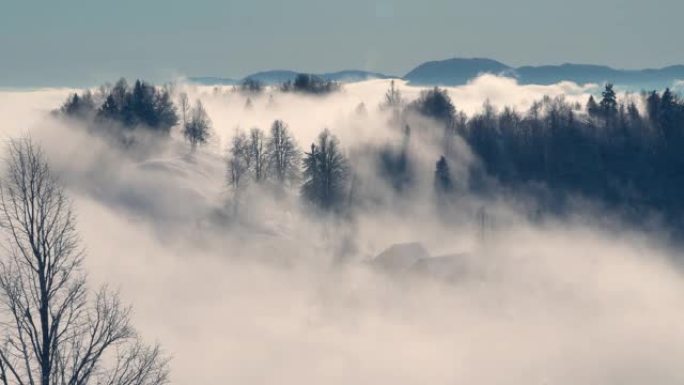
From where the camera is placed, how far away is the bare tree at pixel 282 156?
98125 mm

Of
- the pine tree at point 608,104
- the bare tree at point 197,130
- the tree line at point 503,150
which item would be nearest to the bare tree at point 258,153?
the tree line at point 503,150

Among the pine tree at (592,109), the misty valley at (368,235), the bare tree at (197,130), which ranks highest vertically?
the pine tree at (592,109)

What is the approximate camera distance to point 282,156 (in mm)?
99125

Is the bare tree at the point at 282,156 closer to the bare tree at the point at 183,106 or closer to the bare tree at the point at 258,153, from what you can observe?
the bare tree at the point at 258,153

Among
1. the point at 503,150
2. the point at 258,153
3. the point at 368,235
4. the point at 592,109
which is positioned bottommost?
the point at 368,235

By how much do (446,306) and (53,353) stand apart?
51.4 meters

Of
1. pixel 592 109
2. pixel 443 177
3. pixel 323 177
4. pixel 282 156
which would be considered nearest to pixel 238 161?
pixel 282 156

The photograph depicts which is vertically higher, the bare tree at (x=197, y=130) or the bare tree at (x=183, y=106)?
the bare tree at (x=183, y=106)

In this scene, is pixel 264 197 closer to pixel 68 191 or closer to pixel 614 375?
pixel 68 191

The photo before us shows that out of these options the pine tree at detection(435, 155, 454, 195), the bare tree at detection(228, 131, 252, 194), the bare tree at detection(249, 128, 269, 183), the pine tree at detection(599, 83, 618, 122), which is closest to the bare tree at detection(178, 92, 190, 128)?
the bare tree at detection(228, 131, 252, 194)

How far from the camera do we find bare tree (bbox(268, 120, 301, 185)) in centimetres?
9812

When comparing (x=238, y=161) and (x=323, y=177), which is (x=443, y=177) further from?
(x=238, y=161)

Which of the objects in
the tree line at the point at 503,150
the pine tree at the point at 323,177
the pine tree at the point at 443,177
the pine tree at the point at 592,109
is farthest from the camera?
the pine tree at the point at 592,109

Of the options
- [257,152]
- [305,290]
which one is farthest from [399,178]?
[305,290]
